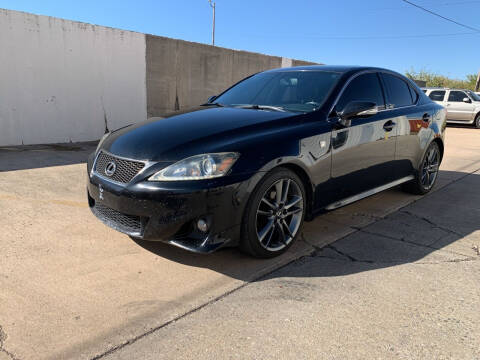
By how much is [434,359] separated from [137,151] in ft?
7.71

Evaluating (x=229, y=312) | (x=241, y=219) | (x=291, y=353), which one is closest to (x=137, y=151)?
(x=241, y=219)

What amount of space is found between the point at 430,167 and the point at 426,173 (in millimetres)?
163

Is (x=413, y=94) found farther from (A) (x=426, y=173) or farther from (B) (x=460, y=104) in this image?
(B) (x=460, y=104)

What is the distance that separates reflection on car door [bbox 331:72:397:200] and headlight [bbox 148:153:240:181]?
126 cm

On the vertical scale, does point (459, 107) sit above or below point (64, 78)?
below

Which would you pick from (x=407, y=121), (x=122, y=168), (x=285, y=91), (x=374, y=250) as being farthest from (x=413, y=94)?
(x=122, y=168)

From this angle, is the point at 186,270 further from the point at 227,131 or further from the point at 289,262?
the point at 227,131

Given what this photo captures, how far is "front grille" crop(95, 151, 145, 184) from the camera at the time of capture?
2.98 m

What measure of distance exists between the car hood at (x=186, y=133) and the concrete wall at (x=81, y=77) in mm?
6113

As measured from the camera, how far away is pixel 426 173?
18.1ft

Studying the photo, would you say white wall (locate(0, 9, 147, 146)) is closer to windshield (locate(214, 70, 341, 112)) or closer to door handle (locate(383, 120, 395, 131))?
windshield (locate(214, 70, 341, 112))

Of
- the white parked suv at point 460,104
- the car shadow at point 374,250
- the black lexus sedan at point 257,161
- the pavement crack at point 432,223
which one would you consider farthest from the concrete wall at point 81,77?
the white parked suv at point 460,104

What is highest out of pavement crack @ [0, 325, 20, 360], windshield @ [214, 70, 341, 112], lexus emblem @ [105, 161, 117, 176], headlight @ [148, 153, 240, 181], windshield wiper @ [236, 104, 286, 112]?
windshield @ [214, 70, 341, 112]

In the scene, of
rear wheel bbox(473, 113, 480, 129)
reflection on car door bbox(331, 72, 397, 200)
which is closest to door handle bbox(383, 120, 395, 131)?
reflection on car door bbox(331, 72, 397, 200)
